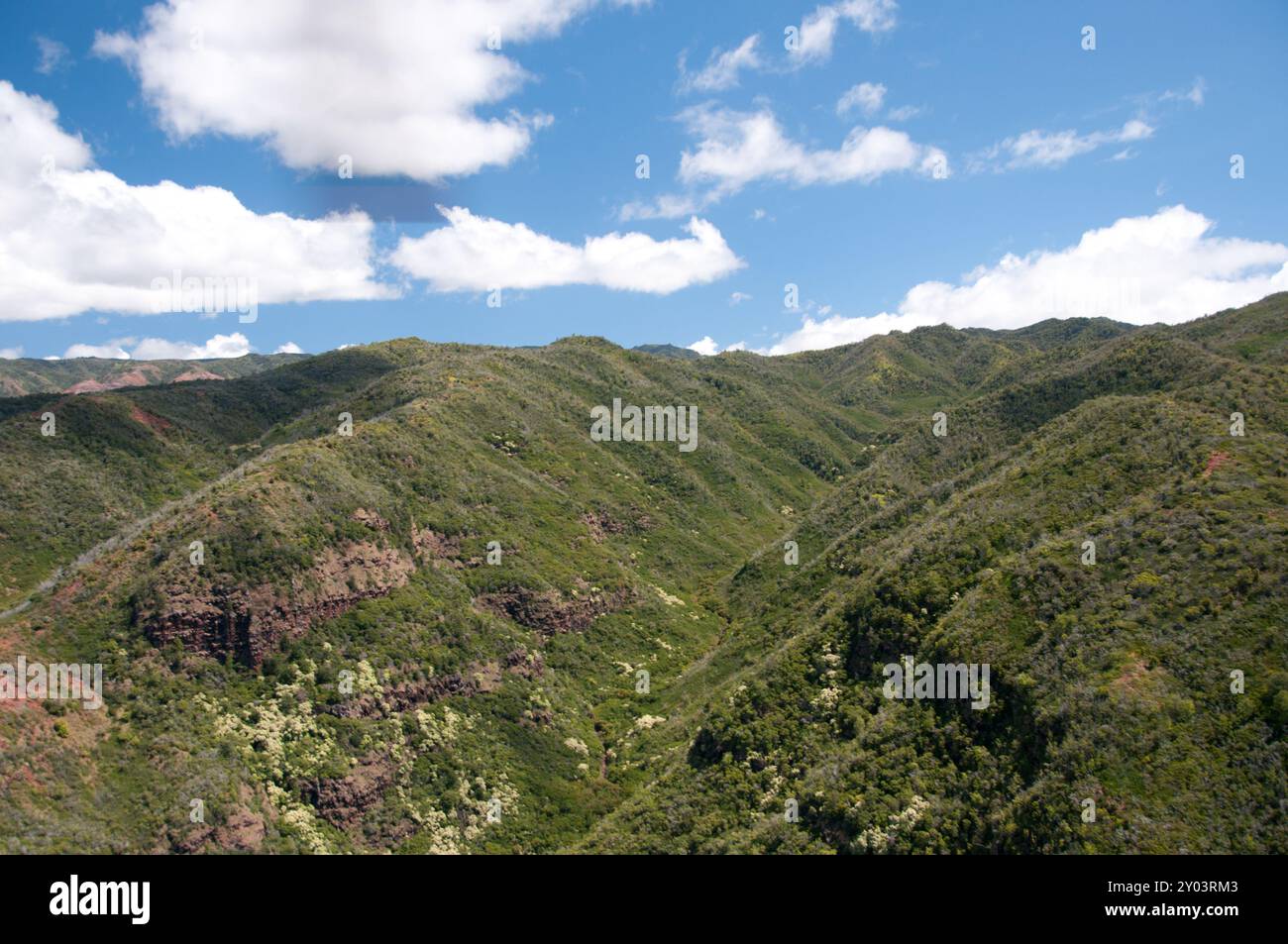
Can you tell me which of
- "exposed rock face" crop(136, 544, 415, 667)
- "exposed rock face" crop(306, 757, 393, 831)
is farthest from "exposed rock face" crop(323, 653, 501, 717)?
"exposed rock face" crop(136, 544, 415, 667)

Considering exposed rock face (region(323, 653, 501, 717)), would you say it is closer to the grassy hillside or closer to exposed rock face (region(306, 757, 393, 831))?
the grassy hillside

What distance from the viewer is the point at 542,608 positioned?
89188 mm

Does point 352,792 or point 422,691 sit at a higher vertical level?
point 422,691

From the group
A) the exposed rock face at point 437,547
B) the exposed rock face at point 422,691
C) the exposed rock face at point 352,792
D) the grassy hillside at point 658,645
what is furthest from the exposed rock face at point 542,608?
the exposed rock face at point 352,792

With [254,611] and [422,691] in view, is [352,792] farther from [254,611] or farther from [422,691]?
[254,611]

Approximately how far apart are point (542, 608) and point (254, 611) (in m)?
35.6

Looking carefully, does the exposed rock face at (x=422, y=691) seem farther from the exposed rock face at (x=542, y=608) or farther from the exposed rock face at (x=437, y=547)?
the exposed rock face at (x=437, y=547)

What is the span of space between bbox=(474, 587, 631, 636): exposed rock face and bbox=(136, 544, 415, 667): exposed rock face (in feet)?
60.9

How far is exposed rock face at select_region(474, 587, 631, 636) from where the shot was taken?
285ft

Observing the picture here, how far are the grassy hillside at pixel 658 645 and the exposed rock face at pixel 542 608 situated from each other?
1.21 ft

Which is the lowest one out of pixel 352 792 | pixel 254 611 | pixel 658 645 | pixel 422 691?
pixel 352 792

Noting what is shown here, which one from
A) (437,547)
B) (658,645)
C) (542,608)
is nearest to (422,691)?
(437,547)
